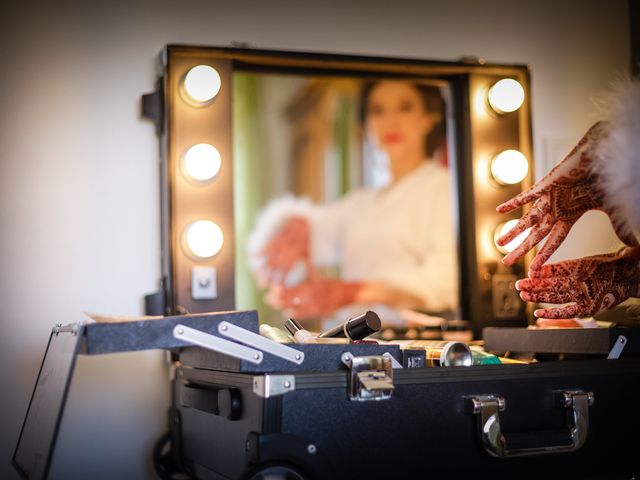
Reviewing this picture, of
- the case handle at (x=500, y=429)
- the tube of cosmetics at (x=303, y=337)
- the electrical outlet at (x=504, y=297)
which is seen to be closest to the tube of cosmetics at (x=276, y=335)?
the tube of cosmetics at (x=303, y=337)

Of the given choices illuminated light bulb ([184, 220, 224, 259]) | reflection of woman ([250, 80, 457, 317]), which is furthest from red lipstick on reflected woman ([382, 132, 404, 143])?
illuminated light bulb ([184, 220, 224, 259])

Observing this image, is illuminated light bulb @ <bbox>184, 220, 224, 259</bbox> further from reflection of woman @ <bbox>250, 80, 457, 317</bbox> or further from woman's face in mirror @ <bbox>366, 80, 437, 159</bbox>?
woman's face in mirror @ <bbox>366, 80, 437, 159</bbox>

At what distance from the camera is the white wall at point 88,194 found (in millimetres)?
1957

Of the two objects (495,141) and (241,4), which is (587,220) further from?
(241,4)

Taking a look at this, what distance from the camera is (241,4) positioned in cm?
220

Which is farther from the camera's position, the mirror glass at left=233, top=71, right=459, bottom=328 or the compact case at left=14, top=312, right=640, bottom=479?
the mirror glass at left=233, top=71, right=459, bottom=328

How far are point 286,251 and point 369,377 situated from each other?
1159 millimetres

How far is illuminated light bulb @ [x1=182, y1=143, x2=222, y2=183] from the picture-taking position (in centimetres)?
200

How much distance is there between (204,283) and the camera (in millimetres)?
1990

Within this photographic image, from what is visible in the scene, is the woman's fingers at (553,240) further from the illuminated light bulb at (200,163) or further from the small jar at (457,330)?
the illuminated light bulb at (200,163)

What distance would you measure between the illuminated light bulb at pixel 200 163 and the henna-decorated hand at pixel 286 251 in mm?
366

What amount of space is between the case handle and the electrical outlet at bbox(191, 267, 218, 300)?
0.89 m

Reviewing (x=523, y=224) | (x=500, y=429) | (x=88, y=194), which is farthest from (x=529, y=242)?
(x=88, y=194)

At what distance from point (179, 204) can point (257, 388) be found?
93cm
